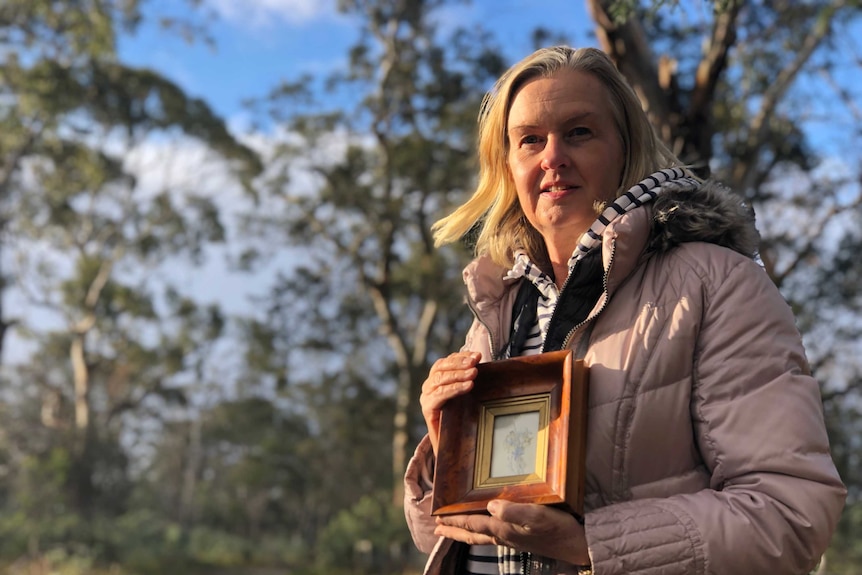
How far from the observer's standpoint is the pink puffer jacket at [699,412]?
1.10 metres

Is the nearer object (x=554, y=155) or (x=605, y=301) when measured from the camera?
(x=605, y=301)

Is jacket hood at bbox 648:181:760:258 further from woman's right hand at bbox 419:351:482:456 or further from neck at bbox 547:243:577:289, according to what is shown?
woman's right hand at bbox 419:351:482:456

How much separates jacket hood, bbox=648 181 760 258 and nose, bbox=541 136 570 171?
17 centimetres

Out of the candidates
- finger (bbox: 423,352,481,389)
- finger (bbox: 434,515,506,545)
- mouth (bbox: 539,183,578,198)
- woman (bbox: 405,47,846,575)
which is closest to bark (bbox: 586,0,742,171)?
woman (bbox: 405,47,846,575)

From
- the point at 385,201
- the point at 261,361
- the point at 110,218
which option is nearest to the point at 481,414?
the point at 385,201

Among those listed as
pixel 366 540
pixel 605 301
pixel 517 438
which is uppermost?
pixel 605 301

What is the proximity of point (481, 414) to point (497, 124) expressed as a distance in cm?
58

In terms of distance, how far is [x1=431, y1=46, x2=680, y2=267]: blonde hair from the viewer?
1.49m

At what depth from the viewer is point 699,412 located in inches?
47.0

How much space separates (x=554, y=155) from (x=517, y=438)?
485 mm

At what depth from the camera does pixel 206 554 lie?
1728 cm

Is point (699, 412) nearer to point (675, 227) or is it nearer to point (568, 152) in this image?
point (675, 227)

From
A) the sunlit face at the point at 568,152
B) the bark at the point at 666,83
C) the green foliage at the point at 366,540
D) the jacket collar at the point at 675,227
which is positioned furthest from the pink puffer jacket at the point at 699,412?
the green foliage at the point at 366,540

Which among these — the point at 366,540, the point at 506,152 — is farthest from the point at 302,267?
the point at 506,152
